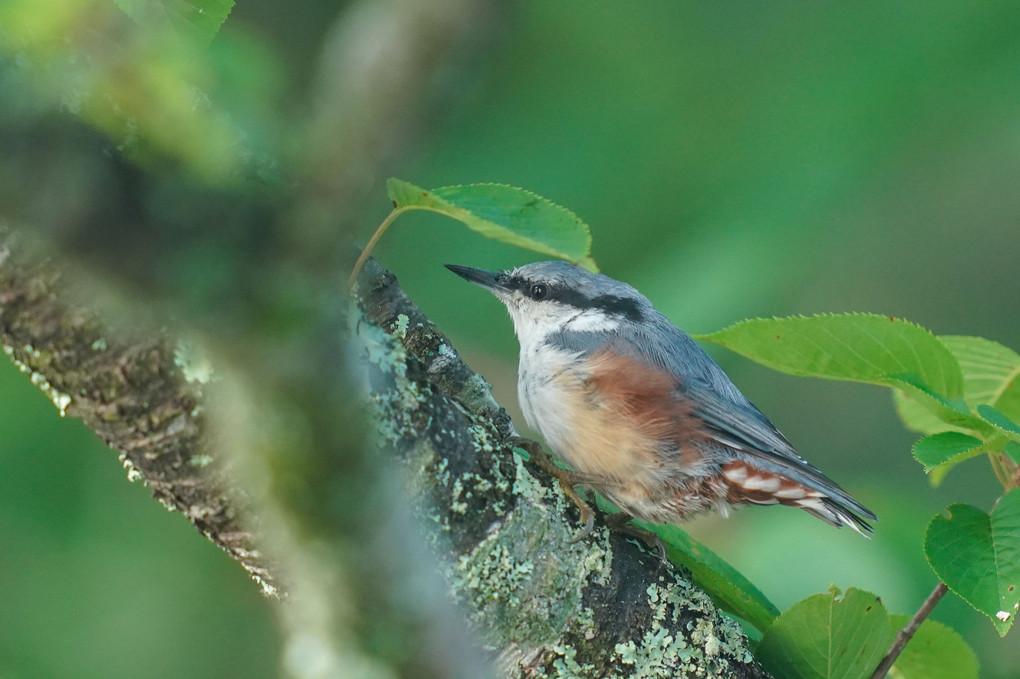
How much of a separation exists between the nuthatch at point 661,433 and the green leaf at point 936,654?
0.34 meters

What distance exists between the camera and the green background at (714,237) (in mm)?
2877

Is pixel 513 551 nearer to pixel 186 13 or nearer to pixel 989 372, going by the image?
pixel 186 13

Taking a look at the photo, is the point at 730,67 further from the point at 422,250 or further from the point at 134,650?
the point at 134,650

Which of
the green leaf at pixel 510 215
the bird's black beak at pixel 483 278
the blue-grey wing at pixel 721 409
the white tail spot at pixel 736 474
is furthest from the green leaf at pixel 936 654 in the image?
the bird's black beak at pixel 483 278

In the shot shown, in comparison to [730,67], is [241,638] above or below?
below

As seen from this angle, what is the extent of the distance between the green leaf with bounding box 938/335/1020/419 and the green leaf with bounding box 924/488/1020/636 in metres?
0.34

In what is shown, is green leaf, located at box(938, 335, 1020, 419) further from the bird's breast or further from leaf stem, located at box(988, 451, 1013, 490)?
the bird's breast

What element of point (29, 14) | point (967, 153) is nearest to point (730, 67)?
point (967, 153)

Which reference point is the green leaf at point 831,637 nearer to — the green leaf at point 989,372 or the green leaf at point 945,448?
the green leaf at point 945,448

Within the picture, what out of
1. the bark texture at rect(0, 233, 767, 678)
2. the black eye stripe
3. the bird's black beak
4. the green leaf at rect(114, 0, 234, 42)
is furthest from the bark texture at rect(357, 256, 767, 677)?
the bird's black beak

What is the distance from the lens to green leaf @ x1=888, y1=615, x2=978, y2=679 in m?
1.58

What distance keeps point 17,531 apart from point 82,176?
2841mm

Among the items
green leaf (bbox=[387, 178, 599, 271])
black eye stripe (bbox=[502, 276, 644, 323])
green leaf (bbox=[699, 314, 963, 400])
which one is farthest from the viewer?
black eye stripe (bbox=[502, 276, 644, 323])

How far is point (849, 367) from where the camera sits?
142 cm
